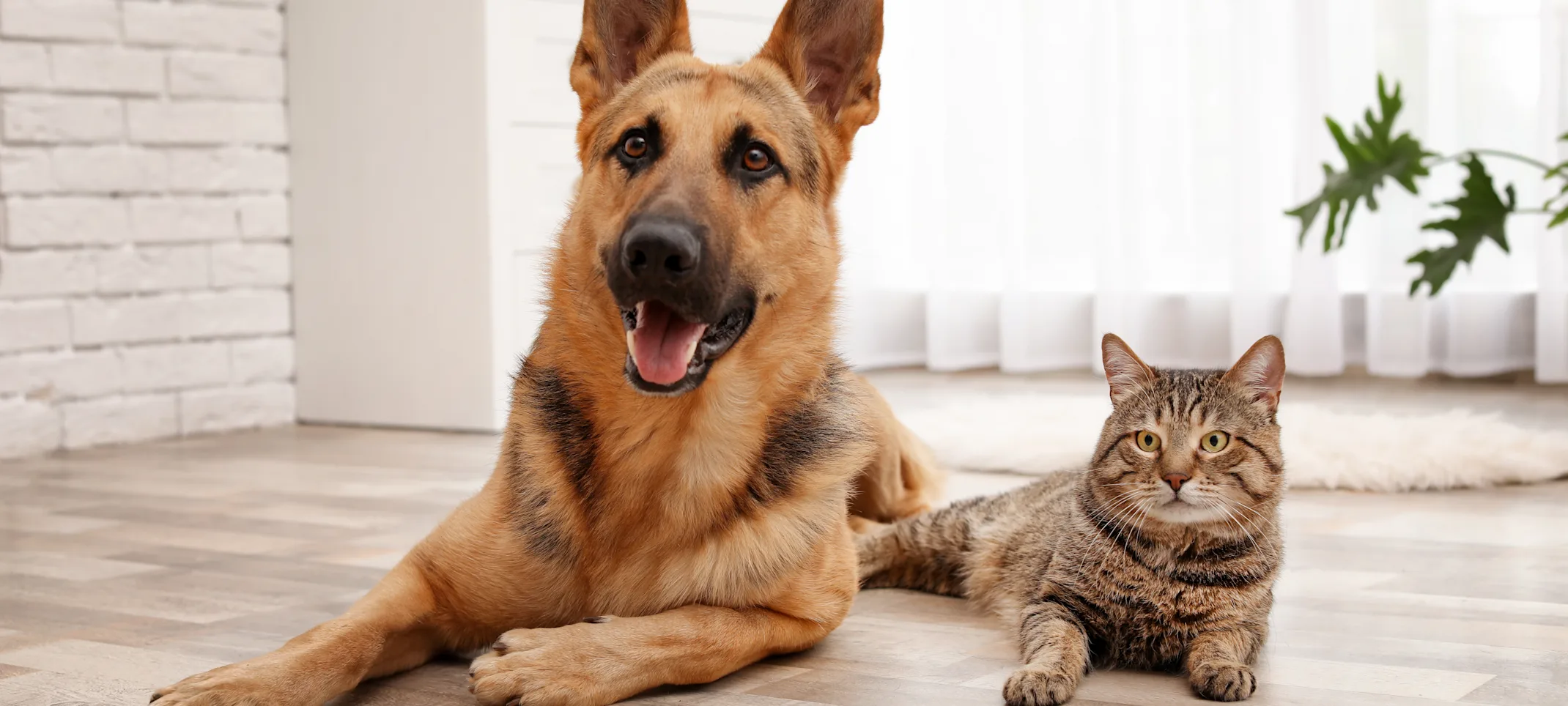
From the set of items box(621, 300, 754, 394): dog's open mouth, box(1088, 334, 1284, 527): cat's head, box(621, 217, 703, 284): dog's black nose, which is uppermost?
box(621, 217, 703, 284): dog's black nose

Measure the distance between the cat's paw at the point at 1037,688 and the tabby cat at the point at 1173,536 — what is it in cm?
4

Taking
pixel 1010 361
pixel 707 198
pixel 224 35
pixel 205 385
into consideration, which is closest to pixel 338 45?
pixel 224 35

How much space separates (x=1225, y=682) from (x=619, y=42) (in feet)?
4.43

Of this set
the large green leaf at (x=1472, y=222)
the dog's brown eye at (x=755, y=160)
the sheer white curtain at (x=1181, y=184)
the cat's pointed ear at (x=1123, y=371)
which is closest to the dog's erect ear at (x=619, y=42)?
the dog's brown eye at (x=755, y=160)

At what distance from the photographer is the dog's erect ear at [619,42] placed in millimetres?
2342

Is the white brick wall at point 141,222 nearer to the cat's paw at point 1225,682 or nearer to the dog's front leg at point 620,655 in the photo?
the dog's front leg at point 620,655

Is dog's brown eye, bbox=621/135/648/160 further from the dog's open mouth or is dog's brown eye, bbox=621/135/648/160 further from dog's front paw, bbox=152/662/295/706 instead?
dog's front paw, bbox=152/662/295/706

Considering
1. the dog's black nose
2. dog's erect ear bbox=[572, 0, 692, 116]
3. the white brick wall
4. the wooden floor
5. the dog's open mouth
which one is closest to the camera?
the dog's black nose

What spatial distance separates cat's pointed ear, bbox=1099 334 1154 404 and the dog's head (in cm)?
48

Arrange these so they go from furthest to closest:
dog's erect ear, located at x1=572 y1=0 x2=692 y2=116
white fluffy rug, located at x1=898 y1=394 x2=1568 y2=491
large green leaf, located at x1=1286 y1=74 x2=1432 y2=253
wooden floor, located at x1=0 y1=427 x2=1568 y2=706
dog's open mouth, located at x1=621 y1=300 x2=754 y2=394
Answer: large green leaf, located at x1=1286 y1=74 x2=1432 y2=253 → white fluffy rug, located at x1=898 y1=394 x2=1568 y2=491 → dog's erect ear, located at x1=572 y1=0 x2=692 y2=116 → wooden floor, located at x1=0 y1=427 x2=1568 y2=706 → dog's open mouth, located at x1=621 y1=300 x2=754 y2=394

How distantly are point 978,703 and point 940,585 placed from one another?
2.66 ft

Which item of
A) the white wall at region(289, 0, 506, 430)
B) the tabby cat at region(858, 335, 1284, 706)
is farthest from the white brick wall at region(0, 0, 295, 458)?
the tabby cat at region(858, 335, 1284, 706)

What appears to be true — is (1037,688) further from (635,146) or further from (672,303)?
(635,146)

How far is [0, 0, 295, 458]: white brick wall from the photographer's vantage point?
4648 mm
